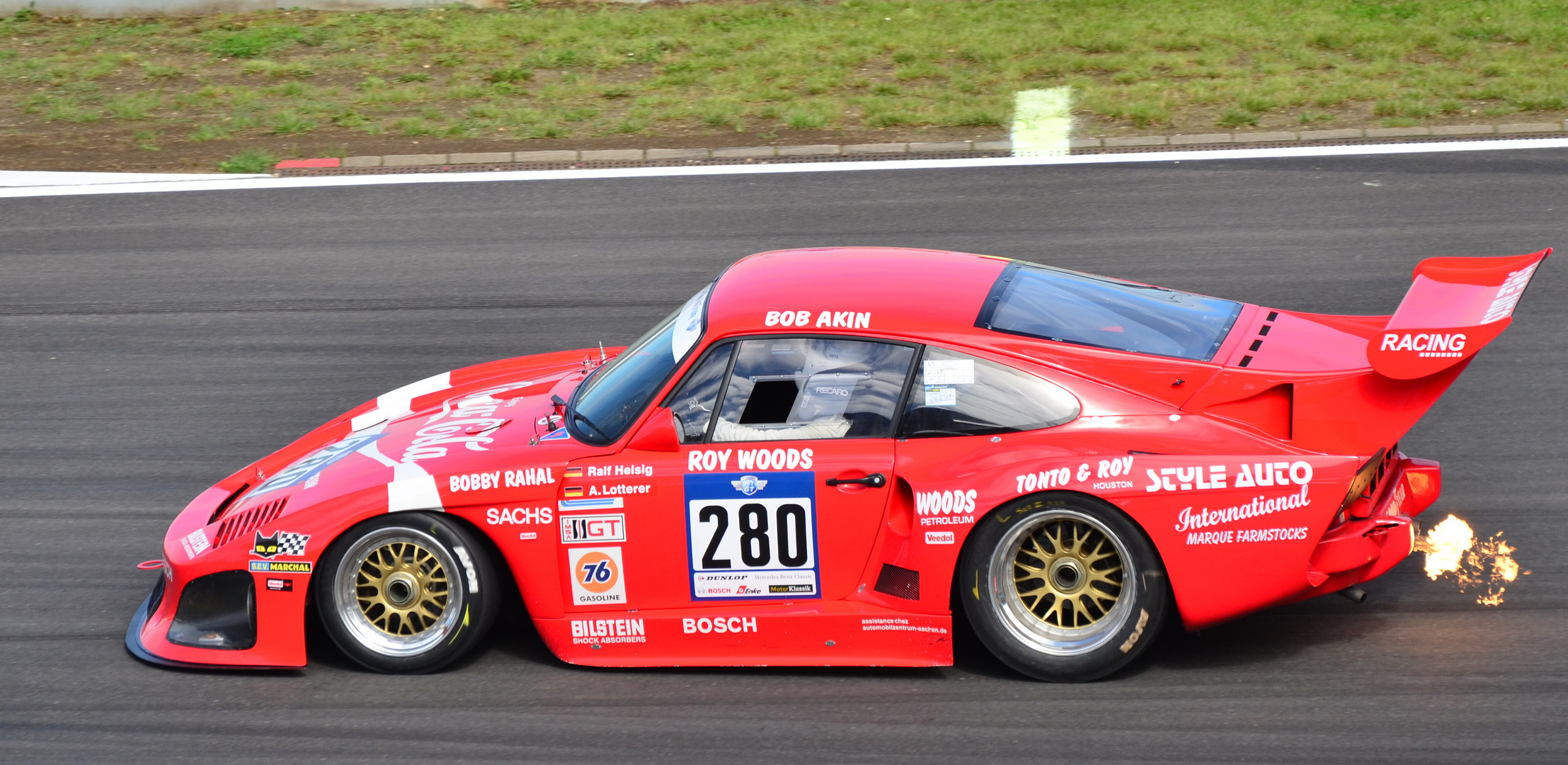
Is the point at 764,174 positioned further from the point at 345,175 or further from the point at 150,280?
the point at 150,280

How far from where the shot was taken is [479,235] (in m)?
10.2

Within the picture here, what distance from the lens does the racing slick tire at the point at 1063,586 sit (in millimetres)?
4695

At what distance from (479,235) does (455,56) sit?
4.93 metres

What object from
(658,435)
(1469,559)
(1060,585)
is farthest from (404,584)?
(1469,559)

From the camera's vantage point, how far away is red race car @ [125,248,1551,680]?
4.69m

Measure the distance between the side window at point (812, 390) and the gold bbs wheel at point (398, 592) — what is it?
1.08 m

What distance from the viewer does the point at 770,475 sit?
4.82m

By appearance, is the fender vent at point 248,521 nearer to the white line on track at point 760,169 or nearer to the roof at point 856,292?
the roof at point 856,292

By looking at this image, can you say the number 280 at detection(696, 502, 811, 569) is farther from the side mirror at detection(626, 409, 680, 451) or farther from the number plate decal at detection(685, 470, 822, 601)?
the side mirror at detection(626, 409, 680, 451)

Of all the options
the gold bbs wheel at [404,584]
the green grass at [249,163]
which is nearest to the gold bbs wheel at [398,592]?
the gold bbs wheel at [404,584]

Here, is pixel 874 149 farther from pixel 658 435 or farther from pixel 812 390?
pixel 658 435

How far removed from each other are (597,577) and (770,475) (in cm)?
69

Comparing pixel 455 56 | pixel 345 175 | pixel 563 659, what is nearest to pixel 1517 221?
pixel 563 659

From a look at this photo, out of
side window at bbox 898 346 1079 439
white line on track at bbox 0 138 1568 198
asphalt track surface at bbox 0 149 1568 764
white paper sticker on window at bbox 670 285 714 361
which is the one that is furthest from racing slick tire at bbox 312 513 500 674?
white line on track at bbox 0 138 1568 198
